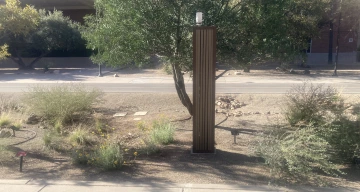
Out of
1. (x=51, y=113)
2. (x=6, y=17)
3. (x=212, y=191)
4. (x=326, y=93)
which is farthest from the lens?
(x=6, y=17)

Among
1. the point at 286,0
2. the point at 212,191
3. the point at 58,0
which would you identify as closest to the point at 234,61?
the point at 286,0

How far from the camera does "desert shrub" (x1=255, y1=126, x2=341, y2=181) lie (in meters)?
6.66

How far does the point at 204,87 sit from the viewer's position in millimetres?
8641

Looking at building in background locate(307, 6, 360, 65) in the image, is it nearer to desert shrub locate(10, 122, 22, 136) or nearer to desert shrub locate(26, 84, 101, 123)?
desert shrub locate(26, 84, 101, 123)

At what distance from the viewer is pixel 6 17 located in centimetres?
2942

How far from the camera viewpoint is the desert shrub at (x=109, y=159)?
746 centimetres

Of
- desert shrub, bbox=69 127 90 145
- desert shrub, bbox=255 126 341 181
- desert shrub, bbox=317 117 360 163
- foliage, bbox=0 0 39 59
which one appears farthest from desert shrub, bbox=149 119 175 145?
foliage, bbox=0 0 39 59

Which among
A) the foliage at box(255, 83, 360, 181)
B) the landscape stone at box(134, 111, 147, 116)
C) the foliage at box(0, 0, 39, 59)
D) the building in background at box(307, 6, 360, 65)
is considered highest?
the foliage at box(0, 0, 39, 59)

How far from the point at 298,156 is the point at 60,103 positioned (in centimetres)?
720

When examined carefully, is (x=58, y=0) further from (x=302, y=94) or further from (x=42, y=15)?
(x=302, y=94)

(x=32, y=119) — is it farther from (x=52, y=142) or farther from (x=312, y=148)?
(x=312, y=148)

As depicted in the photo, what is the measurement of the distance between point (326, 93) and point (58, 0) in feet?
109

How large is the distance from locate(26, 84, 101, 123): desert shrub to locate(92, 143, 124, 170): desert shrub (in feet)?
13.6

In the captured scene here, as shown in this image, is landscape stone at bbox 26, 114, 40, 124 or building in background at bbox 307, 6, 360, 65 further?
building in background at bbox 307, 6, 360, 65
